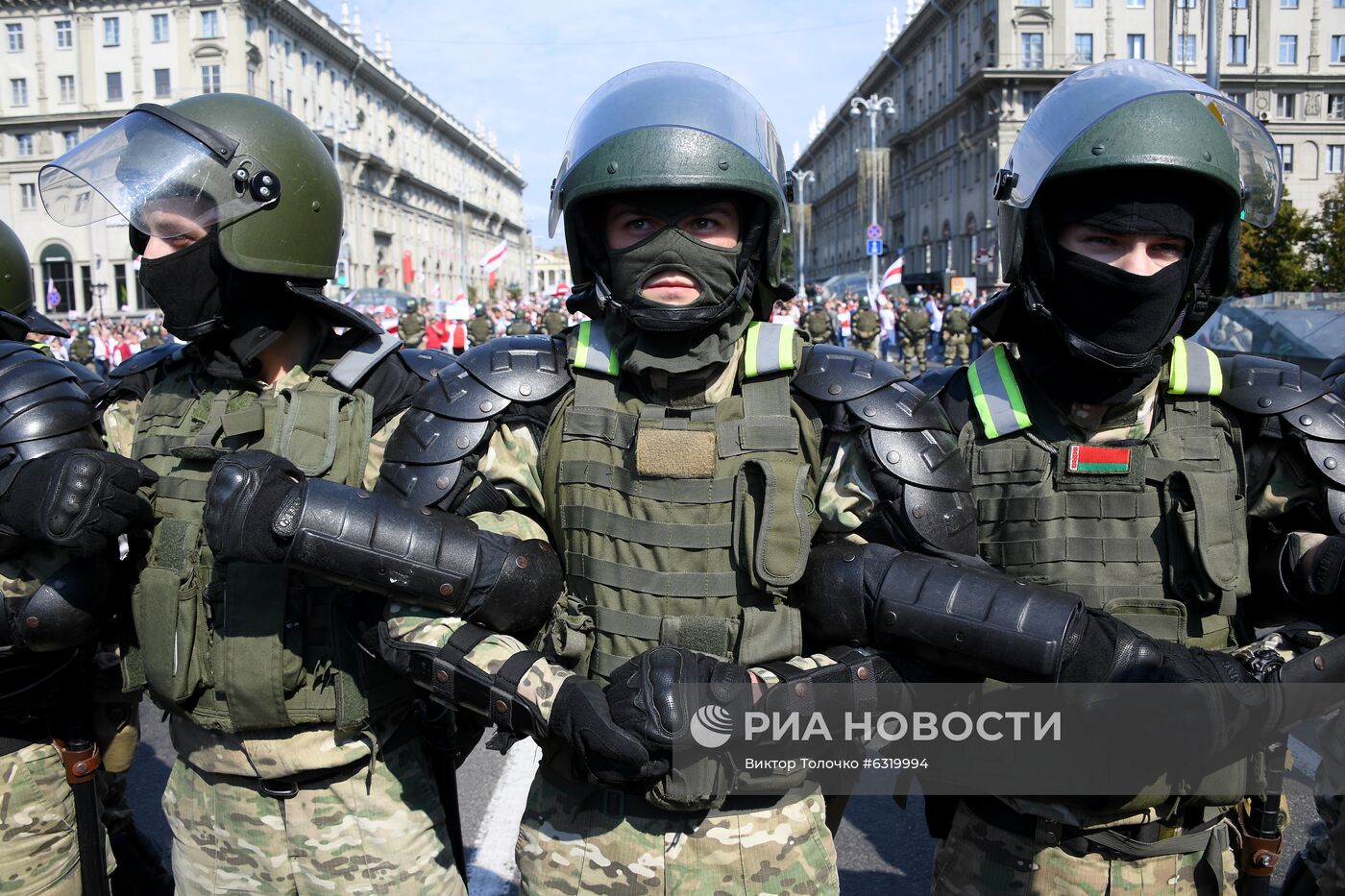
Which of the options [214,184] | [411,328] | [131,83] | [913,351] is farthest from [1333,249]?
[131,83]

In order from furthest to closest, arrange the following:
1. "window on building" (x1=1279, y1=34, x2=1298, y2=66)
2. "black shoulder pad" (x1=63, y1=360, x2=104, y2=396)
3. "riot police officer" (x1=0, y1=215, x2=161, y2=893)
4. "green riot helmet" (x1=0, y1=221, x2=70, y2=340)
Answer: "window on building" (x1=1279, y1=34, x2=1298, y2=66) < "green riot helmet" (x1=0, y1=221, x2=70, y2=340) < "black shoulder pad" (x1=63, y1=360, x2=104, y2=396) < "riot police officer" (x1=0, y1=215, x2=161, y2=893)

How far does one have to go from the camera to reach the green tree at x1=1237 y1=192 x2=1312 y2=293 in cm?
2116

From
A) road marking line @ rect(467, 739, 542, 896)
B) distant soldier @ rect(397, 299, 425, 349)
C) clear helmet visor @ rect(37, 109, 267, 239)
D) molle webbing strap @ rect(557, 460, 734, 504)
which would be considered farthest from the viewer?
distant soldier @ rect(397, 299, 425, 349)

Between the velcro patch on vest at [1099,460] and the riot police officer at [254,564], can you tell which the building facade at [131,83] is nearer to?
the riot police officer at [254,564]

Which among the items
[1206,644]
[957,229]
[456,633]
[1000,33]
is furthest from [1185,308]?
[957,229]

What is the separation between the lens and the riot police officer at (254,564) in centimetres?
248

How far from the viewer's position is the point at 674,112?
2242 mm

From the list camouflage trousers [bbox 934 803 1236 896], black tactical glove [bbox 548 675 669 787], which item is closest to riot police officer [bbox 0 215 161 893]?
black tactical glove [bbox 548 675 669 787]

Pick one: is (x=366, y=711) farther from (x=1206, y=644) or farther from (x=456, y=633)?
(x=1206, y=644)

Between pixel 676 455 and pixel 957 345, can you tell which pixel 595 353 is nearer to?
pixel 676 455

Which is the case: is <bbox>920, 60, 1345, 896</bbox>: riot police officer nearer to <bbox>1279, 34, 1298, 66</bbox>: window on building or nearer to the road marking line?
the road marking line

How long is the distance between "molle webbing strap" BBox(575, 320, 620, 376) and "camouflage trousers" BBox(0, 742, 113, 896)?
76.0 inches

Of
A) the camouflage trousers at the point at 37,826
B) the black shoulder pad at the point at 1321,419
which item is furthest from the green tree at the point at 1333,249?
the camouflage trousers at the point at 37,826

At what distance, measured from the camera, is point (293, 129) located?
114 inches
